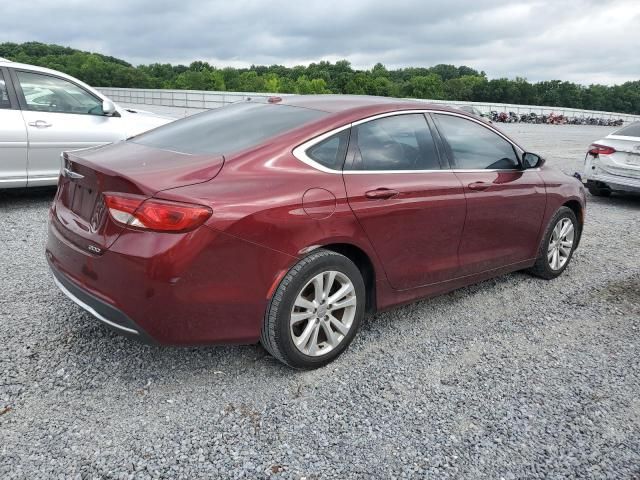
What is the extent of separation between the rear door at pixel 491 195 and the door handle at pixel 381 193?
746 millimetres

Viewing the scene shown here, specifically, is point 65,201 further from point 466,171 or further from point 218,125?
point 466,171

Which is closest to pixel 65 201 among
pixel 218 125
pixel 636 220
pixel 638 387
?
pixel 218 125

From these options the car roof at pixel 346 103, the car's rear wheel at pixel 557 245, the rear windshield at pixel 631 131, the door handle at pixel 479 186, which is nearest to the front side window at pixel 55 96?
the car roof at pixel 346 103

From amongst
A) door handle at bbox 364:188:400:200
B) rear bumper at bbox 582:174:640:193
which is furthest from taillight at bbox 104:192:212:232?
rear bumper at bbox 582:174:640:193

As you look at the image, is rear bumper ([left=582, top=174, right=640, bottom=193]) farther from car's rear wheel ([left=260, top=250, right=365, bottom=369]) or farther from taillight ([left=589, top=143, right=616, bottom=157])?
car's rear wheel ([left=260, top=250, right=365, bottom=369])

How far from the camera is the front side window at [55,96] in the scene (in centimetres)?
652

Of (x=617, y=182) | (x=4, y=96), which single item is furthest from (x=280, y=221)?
(x=617, y=182)

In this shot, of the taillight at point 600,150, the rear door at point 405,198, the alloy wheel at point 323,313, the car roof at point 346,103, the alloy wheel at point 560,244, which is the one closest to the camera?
the alloy wheel at point 323,313

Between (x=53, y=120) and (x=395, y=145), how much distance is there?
4837mm

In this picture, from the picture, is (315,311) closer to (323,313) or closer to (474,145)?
(323,313)

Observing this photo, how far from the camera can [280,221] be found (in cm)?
287

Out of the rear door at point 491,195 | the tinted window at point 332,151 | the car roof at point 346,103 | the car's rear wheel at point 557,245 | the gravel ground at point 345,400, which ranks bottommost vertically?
the gravel ground at point 345,400

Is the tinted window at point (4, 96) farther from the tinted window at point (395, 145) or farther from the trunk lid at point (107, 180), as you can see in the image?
the tinted window at point (395, 145)

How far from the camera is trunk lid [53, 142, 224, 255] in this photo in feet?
8.97
